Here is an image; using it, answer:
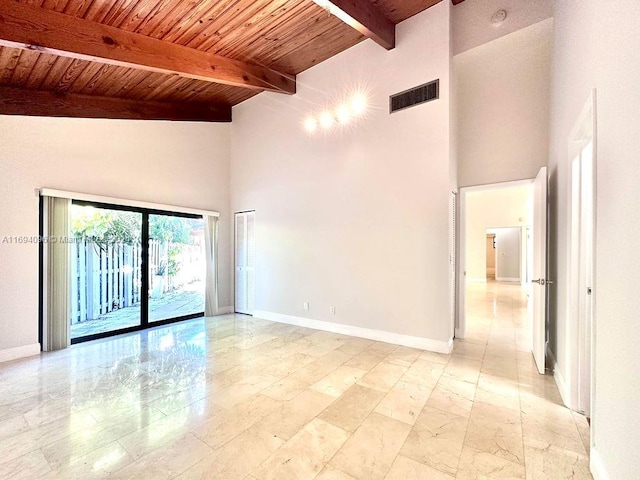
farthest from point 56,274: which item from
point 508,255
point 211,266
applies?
point 508,255

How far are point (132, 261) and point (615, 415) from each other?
5844mm

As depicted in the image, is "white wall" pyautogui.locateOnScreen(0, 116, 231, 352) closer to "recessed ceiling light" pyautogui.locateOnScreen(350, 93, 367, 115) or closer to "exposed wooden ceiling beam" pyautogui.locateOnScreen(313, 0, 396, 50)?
"recessed ceiling light" pyautogui.locateOnScreen(350, 93, 367, 115)

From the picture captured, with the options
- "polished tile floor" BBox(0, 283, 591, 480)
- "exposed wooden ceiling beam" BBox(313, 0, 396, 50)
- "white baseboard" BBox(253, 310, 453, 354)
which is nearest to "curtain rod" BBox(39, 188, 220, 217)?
"polished tile floor" BBox(0, 283, 591, 480)

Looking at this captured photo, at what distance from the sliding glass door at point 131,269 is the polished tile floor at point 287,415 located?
31.9 inches

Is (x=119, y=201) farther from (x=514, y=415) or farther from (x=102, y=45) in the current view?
(x=514, y=415)

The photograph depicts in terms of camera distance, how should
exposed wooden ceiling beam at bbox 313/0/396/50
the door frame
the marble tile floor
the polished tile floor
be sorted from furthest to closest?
the marble tile floor < the door frame < exposed wooden ceiling beam at bbox 313/0/396/50 < the polished tile floor

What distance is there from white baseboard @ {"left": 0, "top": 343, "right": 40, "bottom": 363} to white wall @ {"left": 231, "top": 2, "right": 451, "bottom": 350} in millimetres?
3201

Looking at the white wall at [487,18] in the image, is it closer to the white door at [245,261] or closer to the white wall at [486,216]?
the white door at [245,261]

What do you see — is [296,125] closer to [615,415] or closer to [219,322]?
[219,322]

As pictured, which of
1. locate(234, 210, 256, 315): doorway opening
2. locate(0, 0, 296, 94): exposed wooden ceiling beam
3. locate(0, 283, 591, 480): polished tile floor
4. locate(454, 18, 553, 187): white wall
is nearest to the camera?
locate(0, 283, 591, 480): polished tile floor

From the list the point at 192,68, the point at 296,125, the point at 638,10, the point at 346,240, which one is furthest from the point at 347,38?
the point at 638,10

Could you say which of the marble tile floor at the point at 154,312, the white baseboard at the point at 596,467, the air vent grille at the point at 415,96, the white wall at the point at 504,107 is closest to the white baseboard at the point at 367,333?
the marble tile floor at the point at 154,312

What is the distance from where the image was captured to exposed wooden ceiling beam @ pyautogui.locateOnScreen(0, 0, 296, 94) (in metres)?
2.52

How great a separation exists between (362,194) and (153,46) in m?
3.21
